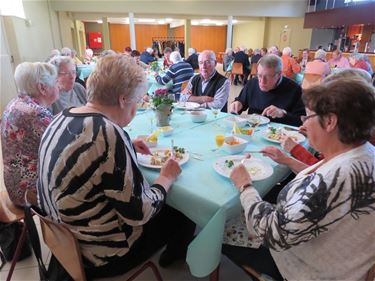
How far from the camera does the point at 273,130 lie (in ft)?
5.60

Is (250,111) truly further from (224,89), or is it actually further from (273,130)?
(273,130)

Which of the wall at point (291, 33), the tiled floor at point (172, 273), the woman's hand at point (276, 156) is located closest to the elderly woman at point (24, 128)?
the tiled floor at point (172, 273)

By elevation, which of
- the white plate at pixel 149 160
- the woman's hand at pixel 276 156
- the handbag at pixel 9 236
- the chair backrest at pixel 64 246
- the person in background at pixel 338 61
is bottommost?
the handbag at pixel 9 236

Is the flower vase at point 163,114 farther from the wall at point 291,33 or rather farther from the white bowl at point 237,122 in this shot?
the wall at point 291,33

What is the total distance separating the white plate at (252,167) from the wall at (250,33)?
13426 mm

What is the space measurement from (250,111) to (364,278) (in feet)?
5.98

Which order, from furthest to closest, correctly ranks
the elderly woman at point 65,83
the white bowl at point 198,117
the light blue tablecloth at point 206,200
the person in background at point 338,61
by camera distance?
the person in background at point 338,61 → the elderly woman at point 65,83 → the white bowl at point 198,117 → the light blue tablecloth at point 206,200

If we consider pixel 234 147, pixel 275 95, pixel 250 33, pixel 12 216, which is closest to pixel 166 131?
pixel 234 147

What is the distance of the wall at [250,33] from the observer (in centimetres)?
1320

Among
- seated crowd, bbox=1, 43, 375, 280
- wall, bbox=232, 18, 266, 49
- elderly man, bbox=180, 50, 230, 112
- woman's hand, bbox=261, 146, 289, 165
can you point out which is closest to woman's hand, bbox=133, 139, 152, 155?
seated crowd, bbox=1, 43, 375, 280

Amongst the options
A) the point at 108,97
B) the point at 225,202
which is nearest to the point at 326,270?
the point at 225,202

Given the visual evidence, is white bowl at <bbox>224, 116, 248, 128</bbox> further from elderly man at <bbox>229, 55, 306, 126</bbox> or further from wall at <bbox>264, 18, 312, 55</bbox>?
wall at <bbox>264, 18, 312, 55</bbox>

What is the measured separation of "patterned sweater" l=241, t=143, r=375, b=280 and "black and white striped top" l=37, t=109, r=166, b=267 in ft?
1.60

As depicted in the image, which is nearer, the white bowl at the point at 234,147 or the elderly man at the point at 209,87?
the white bowl at the point at 234,147
